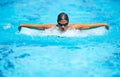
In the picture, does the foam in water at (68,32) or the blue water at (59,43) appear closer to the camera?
Answer: the blue water at (59,43)

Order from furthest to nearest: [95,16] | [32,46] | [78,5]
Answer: [78,5] → [95,16] → [32,46]

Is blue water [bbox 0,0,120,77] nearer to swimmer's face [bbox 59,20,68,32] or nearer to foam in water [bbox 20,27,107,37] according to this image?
foam in water [bbox 20,27,107,37]

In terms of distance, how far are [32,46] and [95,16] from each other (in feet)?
6.63

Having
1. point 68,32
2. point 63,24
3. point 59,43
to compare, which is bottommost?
point 59,43

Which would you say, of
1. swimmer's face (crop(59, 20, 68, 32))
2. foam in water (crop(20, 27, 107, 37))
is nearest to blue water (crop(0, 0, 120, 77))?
foam in water (crop(20, 27, 107, 37))

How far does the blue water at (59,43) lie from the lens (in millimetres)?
4262

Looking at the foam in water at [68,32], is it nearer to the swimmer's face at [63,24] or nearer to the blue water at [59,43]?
the blue water at [59,43]

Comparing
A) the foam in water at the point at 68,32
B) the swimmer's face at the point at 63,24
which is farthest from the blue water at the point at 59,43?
the swimmer's face at the point at 63,24

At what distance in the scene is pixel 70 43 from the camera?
5.05 metres

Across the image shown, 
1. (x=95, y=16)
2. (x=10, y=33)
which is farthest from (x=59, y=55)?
(x=95, y=16)

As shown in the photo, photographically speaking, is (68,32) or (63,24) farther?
(68,32)

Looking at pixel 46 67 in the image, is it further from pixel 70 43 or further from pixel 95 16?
pixel 95 16

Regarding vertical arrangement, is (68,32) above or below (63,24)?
below

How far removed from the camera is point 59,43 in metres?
5.09
